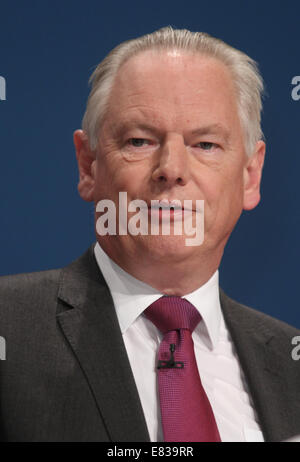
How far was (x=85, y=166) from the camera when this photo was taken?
66.7 inches

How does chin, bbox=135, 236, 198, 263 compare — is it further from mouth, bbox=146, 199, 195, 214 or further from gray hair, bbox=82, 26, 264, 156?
gray hair, bbox=82, 26, 264, 156

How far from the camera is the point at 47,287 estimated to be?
5.06 feet

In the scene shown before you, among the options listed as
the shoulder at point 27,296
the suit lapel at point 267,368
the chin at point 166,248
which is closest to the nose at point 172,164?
the chin at point 166,248

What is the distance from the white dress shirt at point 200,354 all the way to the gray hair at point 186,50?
0.33 m

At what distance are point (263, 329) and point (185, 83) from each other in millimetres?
667

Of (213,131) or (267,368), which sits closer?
(213,131)

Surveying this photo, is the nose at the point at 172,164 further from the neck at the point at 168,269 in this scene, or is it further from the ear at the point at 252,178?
the ear at the point at 252,178

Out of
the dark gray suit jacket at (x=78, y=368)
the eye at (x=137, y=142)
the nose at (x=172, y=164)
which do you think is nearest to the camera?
the dark gray suit jacket at (x=78, y=368)

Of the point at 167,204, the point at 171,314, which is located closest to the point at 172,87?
the point at 167,204

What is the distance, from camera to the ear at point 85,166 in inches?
65.3

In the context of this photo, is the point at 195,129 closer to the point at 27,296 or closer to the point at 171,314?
the point at 171,314

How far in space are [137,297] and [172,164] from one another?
31 cm

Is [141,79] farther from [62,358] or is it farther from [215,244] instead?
[62,358]

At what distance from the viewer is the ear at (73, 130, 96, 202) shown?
1.66 m
